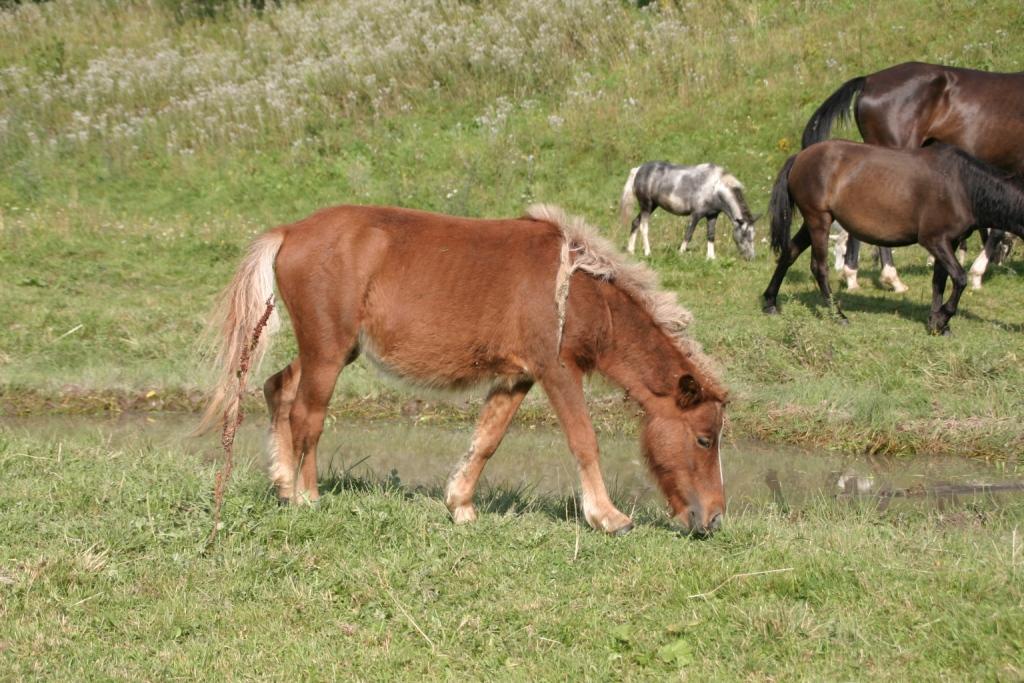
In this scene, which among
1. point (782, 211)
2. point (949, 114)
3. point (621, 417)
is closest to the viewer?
point (621, 417)

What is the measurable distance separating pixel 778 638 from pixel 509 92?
16.6 meters

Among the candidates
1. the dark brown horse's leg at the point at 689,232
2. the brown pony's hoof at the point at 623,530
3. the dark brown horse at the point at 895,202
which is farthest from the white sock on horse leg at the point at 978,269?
the brown pony's hoof at the point at 623,530

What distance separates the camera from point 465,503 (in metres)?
6.55

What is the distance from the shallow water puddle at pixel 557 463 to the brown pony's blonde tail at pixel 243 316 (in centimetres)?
107

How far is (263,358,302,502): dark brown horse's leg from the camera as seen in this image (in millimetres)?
6555

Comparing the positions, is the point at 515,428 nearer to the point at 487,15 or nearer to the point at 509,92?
the point at 509,92

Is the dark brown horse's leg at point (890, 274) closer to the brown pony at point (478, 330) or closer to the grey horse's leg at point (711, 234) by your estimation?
the grey horse's leg at point (711, 234)

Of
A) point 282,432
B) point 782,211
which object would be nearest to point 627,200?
point 782,211

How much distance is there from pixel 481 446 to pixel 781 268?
7.14 meters

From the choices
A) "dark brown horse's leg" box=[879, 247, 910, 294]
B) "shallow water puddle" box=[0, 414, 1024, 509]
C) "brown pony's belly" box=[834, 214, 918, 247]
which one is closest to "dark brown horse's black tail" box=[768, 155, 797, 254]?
"brown pony's belly" box=[834, 214, 918, 247]

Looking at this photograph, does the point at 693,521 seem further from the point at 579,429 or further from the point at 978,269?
the point at 978,269

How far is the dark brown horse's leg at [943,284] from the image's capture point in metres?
11.7

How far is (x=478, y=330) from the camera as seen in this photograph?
6438mm

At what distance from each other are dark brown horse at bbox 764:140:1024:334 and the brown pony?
634cm
